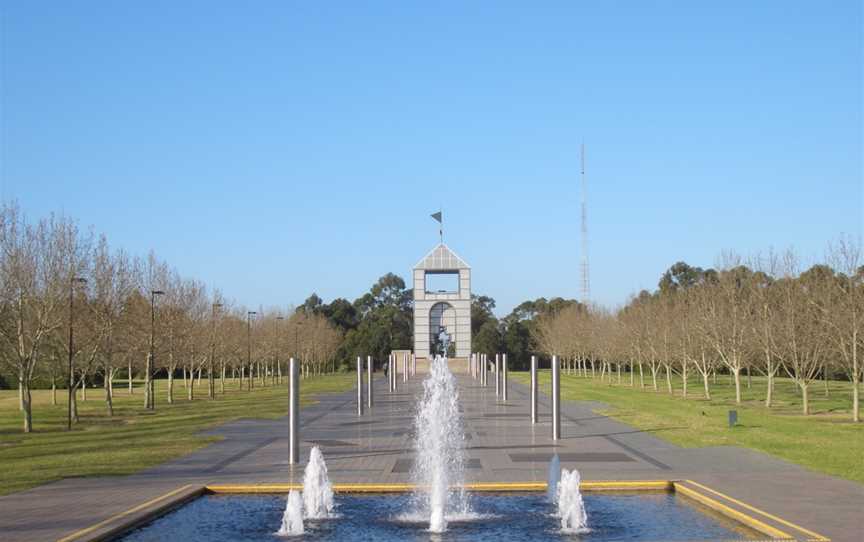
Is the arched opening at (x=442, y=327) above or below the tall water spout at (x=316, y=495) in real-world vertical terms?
above

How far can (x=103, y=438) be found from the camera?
22.2 m

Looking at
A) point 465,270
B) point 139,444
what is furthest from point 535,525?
point 465,270

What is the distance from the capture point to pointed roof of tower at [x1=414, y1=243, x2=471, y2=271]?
7819 cm

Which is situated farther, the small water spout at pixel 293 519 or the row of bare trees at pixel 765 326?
the row of bare trees at pixel 765 326

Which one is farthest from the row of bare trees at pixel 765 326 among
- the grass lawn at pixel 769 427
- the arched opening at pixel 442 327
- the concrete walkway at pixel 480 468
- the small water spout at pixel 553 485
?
the arched opening at pixel 442 327

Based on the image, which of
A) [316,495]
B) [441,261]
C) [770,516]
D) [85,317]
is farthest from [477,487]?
[441,261]

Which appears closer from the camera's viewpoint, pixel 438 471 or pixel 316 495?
pixel 316 495

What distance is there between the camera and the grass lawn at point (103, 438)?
15.8m

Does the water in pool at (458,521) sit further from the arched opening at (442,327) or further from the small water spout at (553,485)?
the arched opening at (442,327)

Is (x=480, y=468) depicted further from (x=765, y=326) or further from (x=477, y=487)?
(x=765, y=326)

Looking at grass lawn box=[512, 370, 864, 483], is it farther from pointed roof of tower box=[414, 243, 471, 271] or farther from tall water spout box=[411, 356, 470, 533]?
pointed roof of tower box=[414, 243, 471, 271]

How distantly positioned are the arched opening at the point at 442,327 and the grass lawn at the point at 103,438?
42.7 meters

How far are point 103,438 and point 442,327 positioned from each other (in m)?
61.8

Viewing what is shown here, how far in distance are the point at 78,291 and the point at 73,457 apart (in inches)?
528
